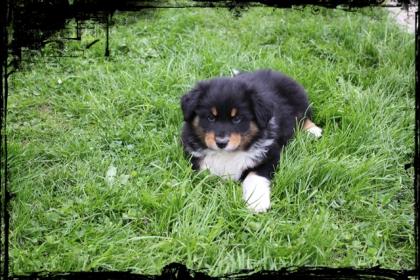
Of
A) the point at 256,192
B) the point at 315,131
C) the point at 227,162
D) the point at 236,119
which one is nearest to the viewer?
the point at 256,192

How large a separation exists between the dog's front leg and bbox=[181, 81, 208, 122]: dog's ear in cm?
60

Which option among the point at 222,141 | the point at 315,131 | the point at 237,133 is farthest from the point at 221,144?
the point at 315,131

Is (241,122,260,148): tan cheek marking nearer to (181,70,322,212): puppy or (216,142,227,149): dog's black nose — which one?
(181,70,322,212): puppy

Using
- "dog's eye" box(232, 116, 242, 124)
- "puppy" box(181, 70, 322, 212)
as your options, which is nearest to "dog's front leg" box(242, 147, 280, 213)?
"puppy" box(181, 70, 322, 212)

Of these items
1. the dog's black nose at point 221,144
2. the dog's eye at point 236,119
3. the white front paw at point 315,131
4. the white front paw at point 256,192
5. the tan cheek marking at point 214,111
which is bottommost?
the white front paw at point 256,192

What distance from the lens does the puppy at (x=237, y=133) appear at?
3402 millimetres

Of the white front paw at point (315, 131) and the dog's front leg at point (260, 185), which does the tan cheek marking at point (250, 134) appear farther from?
the white front paw at point (315, 131)

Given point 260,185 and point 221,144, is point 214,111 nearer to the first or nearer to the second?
point 221,144

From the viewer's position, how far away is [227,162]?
3676 mm

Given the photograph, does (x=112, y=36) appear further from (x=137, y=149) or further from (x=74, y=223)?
(x=74, y=223)

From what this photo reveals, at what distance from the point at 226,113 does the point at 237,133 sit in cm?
16

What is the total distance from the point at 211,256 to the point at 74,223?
0.88m

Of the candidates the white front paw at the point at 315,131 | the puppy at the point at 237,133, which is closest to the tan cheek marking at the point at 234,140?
the puppy at the point at 237,133

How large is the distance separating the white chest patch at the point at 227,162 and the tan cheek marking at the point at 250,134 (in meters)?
0.11
